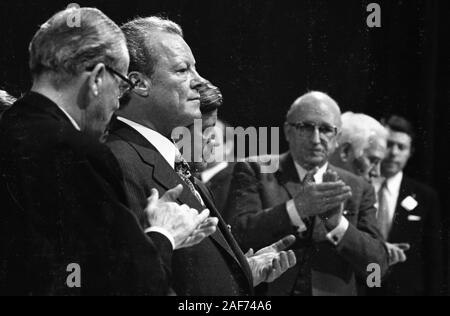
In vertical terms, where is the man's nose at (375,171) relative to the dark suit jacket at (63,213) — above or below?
below

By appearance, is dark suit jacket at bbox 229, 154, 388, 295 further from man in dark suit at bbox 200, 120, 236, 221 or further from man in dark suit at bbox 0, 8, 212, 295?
man in dark suit at bbox 0, 8, 212, 295

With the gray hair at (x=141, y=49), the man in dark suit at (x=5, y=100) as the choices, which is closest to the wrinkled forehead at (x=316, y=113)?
the gray hair at (x=141, y=49)

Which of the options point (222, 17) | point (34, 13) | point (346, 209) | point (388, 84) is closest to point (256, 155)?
point (346, 209)

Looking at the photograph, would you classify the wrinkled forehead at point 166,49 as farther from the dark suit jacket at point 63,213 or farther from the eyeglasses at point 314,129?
the eyeglasses at point 314,129

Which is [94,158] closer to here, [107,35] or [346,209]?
[107,35]

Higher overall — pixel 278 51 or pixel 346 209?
pixel 278 51

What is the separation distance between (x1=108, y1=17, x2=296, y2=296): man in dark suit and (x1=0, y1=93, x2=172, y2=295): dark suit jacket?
0.33 m

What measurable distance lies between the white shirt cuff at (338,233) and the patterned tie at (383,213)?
76 cm

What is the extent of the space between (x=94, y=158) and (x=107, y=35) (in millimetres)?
274

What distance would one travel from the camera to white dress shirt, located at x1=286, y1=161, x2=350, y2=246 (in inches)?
106

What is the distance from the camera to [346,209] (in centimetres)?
290

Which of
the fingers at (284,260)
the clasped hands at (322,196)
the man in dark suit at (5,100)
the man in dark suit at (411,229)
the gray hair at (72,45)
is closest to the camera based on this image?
the gray hair at (72,45)

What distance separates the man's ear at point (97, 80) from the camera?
5.11 ft

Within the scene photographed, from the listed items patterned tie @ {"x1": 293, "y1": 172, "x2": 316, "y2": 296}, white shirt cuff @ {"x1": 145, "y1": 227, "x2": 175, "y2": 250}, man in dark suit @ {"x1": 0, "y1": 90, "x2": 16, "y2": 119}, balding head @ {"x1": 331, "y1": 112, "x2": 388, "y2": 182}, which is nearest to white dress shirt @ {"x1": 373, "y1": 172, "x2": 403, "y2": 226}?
balding head @ {"x1": 331, "y1": 112, "x2": 388, "y2": 182}
